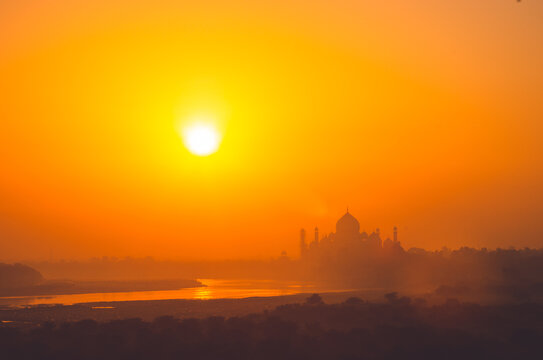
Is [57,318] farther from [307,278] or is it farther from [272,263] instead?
[272,263]

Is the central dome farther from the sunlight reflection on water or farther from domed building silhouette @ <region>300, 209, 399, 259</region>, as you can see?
the sunlight reflection on water

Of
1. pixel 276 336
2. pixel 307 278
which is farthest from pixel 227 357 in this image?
pixel 307 278

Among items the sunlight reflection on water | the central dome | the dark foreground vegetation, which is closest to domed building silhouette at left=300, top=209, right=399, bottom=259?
the central dome

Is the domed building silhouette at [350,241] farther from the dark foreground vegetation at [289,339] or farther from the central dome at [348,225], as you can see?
the dark foreground vegetation at [289,339]

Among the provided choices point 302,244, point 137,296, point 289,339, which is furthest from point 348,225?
point 289,339

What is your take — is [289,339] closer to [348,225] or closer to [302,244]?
[348,225]

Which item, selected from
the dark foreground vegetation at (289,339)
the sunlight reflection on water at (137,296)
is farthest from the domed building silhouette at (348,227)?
the dark foreground vegetation at (289,339)

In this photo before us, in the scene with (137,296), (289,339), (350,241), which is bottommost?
(289,339)
